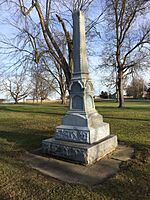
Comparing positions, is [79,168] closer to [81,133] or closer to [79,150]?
[79,150]

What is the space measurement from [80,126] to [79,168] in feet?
3.60

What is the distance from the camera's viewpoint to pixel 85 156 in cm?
452

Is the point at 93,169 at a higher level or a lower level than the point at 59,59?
lower

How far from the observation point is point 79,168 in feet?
14.4

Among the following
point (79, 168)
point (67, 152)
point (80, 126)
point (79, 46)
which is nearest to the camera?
point (79, 168)

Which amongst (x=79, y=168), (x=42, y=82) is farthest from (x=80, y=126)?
(x=42, y=82)

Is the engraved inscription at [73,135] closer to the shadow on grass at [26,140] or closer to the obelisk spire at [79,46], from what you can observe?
the shadow on grass at [26,140]

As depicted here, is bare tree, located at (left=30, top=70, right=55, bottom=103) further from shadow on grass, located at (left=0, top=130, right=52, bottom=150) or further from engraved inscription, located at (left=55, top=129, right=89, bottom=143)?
engraved inscription, located at (left=55, top=129, right=89, bottom=143)

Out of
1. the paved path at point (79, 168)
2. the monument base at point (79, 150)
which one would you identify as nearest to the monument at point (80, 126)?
the monument base at point (79, 150)

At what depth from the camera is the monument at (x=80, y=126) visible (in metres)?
4.86

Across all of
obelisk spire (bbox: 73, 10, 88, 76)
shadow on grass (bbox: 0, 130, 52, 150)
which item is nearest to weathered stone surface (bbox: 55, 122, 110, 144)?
shadow on grass (bbox: 0, 130, 52, 150)

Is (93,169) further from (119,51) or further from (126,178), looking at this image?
(119,51)

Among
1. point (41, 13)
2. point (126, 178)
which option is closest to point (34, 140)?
point (126, 178)

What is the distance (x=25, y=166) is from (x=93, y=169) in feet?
4.81
